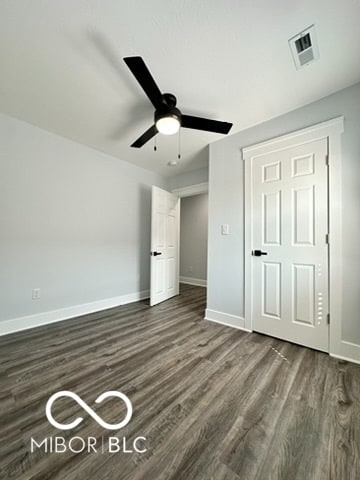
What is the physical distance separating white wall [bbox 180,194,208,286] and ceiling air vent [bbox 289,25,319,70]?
12.3ft

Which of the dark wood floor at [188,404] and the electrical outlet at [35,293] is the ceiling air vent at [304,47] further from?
the electrical outlet at [35,293]

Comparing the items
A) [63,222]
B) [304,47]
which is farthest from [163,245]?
[304,47]

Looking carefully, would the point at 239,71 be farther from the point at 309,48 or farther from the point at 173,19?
the point at 173,19

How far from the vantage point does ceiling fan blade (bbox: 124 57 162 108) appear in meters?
1.25

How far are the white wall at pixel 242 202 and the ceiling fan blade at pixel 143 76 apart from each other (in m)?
1.41

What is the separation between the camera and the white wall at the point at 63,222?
240cm

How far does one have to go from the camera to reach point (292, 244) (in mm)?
2166

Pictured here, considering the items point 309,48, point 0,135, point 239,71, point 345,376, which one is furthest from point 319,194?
point 0,135

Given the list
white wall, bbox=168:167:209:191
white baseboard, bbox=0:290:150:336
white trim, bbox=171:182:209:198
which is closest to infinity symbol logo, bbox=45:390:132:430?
white baseboard, bbox=0:290:150:336

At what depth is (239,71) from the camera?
1721 millimetres

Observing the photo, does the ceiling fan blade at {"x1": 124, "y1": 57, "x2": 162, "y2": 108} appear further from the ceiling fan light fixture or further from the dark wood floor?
the dark wood floor

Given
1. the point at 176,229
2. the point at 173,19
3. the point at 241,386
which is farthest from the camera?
the point at 176,229

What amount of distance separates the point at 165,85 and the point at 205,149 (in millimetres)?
1318

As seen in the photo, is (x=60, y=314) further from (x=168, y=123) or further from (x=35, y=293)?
(x=168, y=123)
